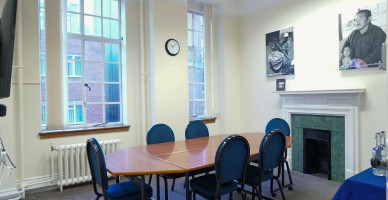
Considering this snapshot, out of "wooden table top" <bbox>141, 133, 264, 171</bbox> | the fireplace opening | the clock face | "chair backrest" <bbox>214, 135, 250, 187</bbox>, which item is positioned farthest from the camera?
the clock face

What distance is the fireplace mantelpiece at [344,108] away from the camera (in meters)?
3.63

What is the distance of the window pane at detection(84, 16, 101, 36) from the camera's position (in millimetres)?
4113

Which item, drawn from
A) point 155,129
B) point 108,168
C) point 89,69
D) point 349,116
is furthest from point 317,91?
point 89,69

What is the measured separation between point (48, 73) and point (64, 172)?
4.71 ft

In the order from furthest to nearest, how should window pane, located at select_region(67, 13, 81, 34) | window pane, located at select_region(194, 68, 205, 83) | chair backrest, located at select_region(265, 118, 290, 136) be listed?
window pane, located at select_region(194, 68, 205, 83), window pane, located at select_region(67, 13, 81, 34), chair backrest, located at select_region(265, 118, 290, 136)

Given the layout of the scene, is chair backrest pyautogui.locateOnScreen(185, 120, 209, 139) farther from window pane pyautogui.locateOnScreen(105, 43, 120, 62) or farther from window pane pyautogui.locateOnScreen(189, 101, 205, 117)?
window pane pyautogui.locateOnScreen(105, 43, 120, 62)

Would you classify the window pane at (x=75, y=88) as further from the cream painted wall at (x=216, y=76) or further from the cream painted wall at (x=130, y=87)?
the cream painted wall at (x=216, y=76)

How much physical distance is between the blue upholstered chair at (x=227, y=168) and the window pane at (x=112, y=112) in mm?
2348

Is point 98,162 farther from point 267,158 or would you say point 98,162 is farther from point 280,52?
point 280,52

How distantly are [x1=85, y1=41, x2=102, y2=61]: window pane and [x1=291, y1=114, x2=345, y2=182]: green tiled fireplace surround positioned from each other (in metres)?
3.49

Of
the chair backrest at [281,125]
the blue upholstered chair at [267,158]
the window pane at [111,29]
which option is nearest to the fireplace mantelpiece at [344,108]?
the chair backrest at [281,125]

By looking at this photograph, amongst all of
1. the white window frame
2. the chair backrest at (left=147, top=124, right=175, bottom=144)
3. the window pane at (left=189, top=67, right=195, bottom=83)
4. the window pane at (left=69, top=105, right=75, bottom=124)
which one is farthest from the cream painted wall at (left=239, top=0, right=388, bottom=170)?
the window pane at (left=69, top=105, right=75, bottom=124)

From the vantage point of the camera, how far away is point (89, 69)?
4137 mm

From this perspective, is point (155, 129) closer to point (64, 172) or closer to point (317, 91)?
point (64, 172)
